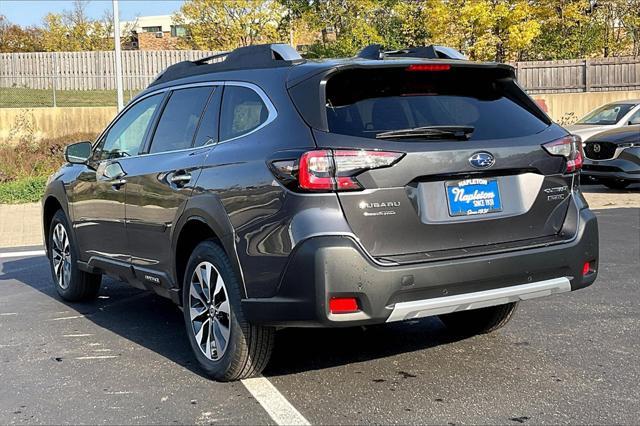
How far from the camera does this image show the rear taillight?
3.92 meters

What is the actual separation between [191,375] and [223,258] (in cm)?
84

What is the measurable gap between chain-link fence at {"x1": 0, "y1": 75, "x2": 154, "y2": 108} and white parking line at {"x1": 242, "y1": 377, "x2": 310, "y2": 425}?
22.6 m

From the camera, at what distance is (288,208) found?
398 centimetres

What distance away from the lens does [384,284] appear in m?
3.92

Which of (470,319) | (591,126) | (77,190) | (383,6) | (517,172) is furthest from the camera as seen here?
(383,6)

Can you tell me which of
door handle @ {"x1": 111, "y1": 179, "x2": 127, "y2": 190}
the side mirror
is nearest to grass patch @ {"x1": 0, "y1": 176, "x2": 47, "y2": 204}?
the side mirror

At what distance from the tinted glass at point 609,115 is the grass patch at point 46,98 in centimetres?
1706

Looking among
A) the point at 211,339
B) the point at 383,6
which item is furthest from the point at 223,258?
the point at 383,6

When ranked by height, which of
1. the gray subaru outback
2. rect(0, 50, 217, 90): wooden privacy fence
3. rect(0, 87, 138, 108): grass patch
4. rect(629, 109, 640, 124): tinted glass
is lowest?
the gray subaru outback

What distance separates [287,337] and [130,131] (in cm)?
199

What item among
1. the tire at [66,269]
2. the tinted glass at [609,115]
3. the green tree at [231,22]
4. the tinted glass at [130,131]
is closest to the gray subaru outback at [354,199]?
the tinted glass at [130,131]

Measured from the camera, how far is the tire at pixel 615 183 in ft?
43.9

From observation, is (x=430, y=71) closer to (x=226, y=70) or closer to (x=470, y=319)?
(x=226, y=70)

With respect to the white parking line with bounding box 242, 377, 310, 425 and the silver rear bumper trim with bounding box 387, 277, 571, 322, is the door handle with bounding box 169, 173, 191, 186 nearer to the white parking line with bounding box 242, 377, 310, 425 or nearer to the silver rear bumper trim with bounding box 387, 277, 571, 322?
the white parking line with bounding box 242, 377, 310, 425
